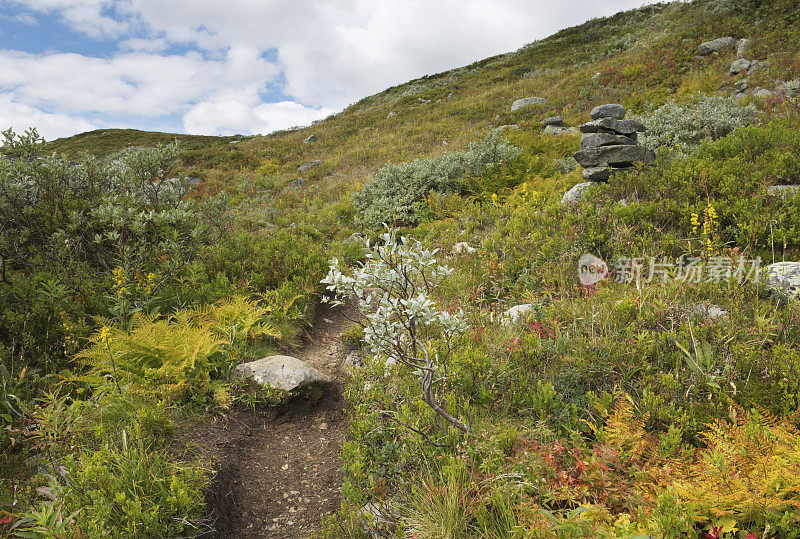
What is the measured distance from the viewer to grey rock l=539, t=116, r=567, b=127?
14.3m

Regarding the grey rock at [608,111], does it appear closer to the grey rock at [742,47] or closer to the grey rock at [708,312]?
the grey rock at [708,312]

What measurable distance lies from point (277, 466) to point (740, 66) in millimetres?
18376

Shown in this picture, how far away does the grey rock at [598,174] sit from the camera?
820 cm

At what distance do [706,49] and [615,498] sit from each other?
791 inches

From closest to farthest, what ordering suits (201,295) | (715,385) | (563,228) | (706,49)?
1. (715,385)
2. (201,295)
3. (563,228)
4. (706,49)

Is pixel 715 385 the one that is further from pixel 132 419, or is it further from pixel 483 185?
pixel 483 185

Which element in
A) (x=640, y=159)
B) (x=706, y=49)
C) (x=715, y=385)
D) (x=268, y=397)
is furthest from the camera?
(x=706, y=49)

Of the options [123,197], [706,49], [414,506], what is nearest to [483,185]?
[123,197]

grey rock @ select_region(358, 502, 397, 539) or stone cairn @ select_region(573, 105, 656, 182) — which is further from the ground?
stone cairn @ select_region(573, 105, 656, 182)

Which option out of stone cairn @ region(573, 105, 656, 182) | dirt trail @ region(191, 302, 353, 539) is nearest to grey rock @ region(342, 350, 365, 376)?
dirt trail @ region(191, 302, 353, 539)

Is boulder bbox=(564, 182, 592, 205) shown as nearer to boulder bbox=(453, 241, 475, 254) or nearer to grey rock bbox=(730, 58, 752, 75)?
boulder bbox=(453, 241, 475, 254)

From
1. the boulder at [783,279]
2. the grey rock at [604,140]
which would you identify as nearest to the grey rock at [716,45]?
the grey rock at [604,140]

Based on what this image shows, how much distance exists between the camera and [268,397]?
4594 millimetres

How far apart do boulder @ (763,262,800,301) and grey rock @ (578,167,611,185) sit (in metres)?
4.02
